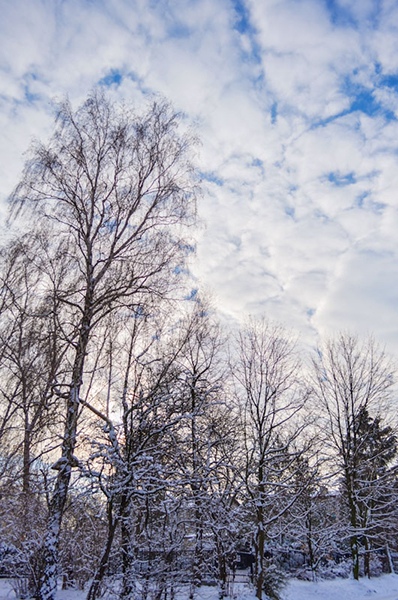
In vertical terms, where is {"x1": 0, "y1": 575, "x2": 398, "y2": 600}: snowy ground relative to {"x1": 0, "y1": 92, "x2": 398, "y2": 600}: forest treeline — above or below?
below

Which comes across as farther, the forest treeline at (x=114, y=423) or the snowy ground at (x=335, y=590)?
the snowy ground at (x=335, y=590)

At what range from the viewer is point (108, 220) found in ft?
32.2

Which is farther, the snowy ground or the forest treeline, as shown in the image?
the snowy ground

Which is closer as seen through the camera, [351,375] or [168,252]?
[168,252]

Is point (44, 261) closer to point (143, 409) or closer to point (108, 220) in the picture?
point (108, 220)

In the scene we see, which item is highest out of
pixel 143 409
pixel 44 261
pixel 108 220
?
pixel 108 220

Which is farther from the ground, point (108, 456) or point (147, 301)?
point (147, 301)

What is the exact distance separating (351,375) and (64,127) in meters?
16.6

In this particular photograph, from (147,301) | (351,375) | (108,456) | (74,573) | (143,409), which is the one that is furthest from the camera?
(351,375)

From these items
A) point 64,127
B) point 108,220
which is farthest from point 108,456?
point 64,127

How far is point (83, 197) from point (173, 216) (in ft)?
7.56

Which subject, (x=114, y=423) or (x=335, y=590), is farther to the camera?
(x=335, y=590)

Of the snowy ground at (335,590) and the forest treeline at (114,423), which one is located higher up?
the forest treeline at (114,423)

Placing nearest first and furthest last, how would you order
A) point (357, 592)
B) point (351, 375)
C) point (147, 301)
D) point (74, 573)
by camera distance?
1. point (147, 301)
2. point (74, 573)
3. point (357, 592)
4. point (351, 375)
